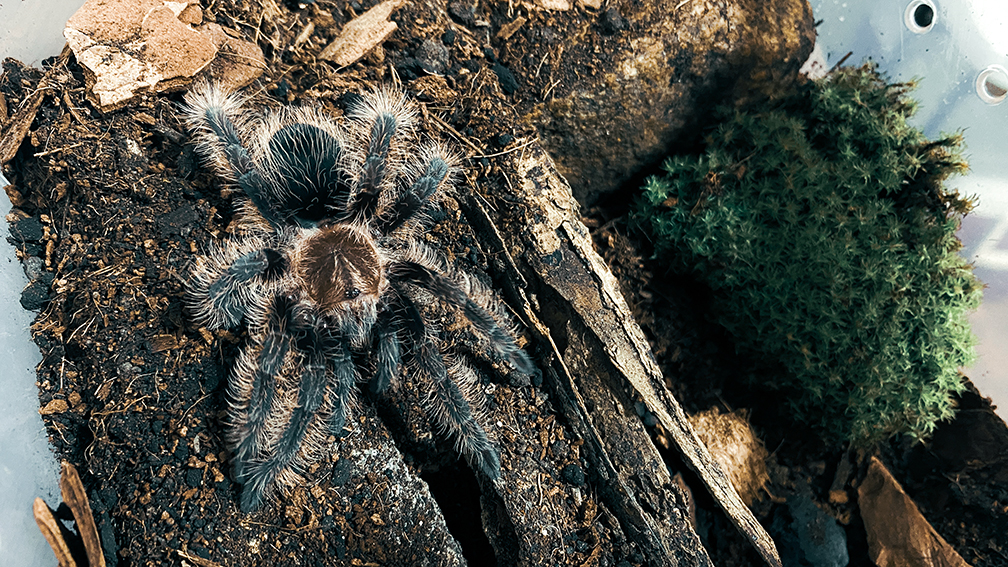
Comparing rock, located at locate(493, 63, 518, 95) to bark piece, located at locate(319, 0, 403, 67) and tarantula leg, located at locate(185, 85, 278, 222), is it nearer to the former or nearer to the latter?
bark piece, located at locate(319, 0, 403, 67)

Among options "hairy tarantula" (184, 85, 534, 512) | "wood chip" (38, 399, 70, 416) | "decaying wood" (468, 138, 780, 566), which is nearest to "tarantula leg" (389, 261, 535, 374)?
"hairy tarantula" (184, 85, 534, 512)

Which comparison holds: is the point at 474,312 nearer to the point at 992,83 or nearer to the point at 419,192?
the point at 419,192

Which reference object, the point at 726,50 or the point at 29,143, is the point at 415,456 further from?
the point at 726,50

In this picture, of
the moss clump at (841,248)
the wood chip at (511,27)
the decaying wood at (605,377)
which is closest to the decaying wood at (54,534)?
the decaying wood at (605,377)

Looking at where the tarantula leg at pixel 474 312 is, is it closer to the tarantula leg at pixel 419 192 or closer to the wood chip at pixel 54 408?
the tarantula leg at pixel 419 192

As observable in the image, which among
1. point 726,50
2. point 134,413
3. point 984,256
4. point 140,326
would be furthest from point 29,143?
point 984,256

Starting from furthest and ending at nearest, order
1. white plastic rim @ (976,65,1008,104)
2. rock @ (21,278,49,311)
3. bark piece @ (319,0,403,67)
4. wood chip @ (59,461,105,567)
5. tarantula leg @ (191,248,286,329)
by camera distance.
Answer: white plastic rim @ (976,65,1008,104)
bark piece @ (319,0,403,67)
rock @ (21,278,49,311)
tarantula leg @ (191,248,286,329)
wood chip @ (59,461,105,567)

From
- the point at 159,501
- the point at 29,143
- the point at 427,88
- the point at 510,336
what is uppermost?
the point at 427,88
